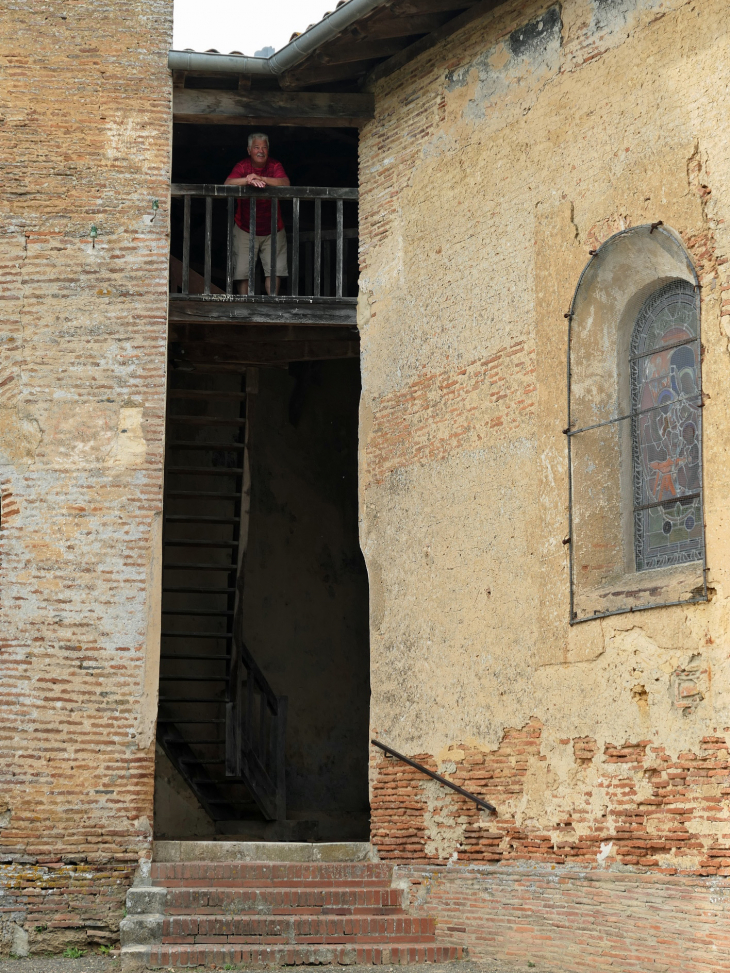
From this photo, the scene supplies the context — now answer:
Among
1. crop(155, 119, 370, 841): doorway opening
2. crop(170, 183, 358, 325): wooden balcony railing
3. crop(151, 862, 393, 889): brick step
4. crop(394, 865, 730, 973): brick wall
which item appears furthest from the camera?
crop(155, 119, 370, 841): doorway opening

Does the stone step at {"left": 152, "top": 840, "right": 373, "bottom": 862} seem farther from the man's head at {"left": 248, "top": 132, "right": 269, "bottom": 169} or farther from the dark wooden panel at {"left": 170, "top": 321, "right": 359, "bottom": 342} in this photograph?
the man's head at {"left": 248, "top": 132, "right": 269, "bottom": 169}

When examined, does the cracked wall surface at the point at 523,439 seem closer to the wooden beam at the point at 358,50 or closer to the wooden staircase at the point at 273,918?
the wooden beam at the point at 358,50

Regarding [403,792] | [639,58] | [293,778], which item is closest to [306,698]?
[293,778]

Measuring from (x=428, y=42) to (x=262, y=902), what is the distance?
683 centimetres

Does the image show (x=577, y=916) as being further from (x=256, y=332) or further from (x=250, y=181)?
(x=250, y=181)

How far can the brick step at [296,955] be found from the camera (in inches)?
332

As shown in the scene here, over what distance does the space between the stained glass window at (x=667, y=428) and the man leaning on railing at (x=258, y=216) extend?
3.82 meters

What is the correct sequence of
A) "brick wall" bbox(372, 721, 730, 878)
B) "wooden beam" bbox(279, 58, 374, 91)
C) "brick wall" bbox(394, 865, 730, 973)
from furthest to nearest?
"wooden beam" bbox(279, 58, 374, 91) → "brick wall" bbox(372, 721, 730, 878) → "brick wall" bbox(394, 865, 730, 973)

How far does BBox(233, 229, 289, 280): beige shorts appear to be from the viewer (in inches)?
465

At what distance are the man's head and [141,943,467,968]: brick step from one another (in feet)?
21.7

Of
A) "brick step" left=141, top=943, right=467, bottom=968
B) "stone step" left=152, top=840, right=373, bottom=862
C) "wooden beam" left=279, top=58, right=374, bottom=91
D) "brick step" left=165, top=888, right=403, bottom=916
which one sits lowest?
"brick step" left=141, top=943, right=467, bottom=968

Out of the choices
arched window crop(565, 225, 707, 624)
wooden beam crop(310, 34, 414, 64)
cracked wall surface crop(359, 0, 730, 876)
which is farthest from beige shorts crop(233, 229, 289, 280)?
arched window crop(565, 225, 707, 624)

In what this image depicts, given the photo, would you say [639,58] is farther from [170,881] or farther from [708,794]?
[170,881]

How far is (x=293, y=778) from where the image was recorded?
14008mm
